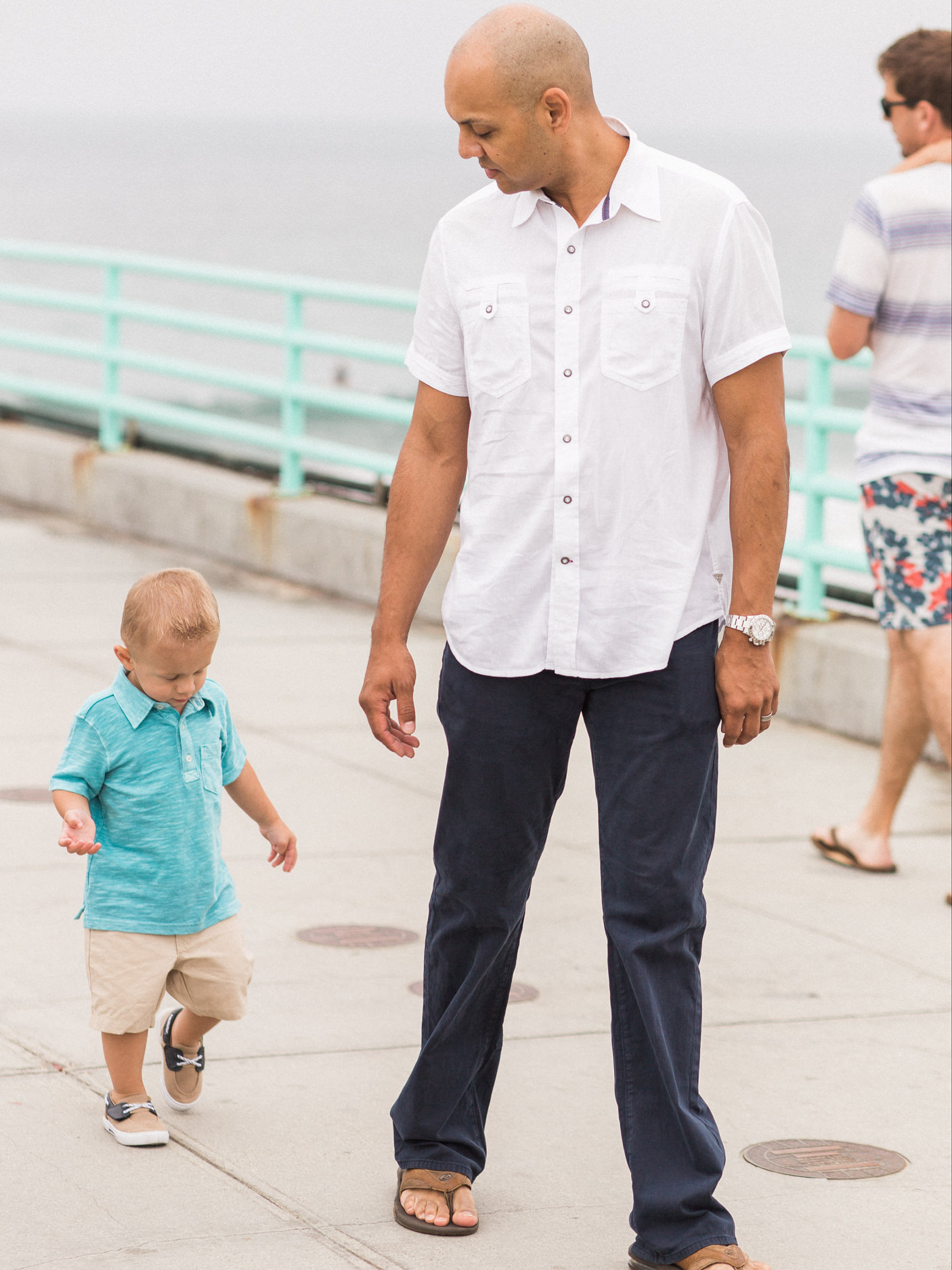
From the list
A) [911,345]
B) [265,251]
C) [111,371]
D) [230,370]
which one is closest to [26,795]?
[911,345]

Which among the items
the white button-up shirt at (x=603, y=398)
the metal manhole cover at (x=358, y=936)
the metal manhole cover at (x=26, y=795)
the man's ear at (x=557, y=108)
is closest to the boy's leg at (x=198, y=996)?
the white button-up shirt at (x=603, y=398)

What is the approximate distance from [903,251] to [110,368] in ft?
24.2

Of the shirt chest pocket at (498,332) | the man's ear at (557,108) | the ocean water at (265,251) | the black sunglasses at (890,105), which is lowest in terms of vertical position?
the ocean water at (265,251)

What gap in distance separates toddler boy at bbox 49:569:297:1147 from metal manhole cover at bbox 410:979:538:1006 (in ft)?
2.95

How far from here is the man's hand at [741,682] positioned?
126 inches

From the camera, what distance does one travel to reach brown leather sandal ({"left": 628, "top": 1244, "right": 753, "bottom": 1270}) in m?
3.19

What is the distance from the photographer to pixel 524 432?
3236mm

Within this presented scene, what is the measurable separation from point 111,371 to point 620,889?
9.38 metres

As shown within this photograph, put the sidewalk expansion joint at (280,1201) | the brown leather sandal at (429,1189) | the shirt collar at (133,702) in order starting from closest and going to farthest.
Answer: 1. the sidewalk expansion joint at (280,1201)
2. the brown leather sandal at (429,1189)
3. the shirt collar at (133,702)

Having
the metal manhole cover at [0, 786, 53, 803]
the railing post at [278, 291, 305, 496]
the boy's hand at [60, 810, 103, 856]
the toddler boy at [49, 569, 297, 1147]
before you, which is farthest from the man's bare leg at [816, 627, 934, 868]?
the railing post at [278, 291, 305, 496]

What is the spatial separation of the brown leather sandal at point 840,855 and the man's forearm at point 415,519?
9.19 ft

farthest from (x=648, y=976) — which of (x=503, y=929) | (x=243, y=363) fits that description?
(x=243, y=363)

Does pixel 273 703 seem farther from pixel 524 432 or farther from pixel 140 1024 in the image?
pixel 524 432

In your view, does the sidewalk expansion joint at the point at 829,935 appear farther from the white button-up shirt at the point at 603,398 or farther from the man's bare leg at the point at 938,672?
the white button-up shirt at the point at 603,398
